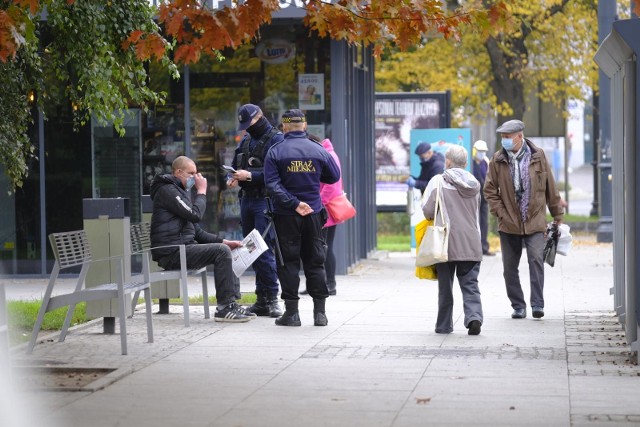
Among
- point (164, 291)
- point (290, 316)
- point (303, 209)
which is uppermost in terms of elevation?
point (303, 209)

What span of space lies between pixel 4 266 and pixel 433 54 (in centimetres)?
1574

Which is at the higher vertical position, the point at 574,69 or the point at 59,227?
the point at 574,69

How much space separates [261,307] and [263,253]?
498 millimetres

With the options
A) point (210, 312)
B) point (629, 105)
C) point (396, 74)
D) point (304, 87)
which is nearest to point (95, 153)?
point (304, 87)

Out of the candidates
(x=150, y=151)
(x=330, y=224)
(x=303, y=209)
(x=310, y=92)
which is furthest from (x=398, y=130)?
(x=303, y=209)

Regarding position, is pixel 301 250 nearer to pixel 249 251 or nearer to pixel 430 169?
pixel 249 251

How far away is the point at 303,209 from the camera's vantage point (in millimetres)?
11695

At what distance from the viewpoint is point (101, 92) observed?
40.7 ft

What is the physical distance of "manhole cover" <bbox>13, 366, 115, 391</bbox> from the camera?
8695mm

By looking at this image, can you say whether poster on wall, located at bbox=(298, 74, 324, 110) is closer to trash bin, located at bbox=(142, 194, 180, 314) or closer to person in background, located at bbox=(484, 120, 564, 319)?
trash bin, located at bbox=(142, 194, 180, 314)

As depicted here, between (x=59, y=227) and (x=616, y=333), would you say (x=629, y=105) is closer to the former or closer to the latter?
(x=616, y=333)

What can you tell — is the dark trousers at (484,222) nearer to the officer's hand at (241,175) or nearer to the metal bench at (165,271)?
the metal bench at (165,271)

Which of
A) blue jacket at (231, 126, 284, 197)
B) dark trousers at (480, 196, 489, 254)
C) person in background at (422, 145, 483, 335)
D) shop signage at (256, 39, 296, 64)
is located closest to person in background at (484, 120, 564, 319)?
person in background at (422, 145, 483, 335)

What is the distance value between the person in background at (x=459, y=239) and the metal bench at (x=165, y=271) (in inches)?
85.2
